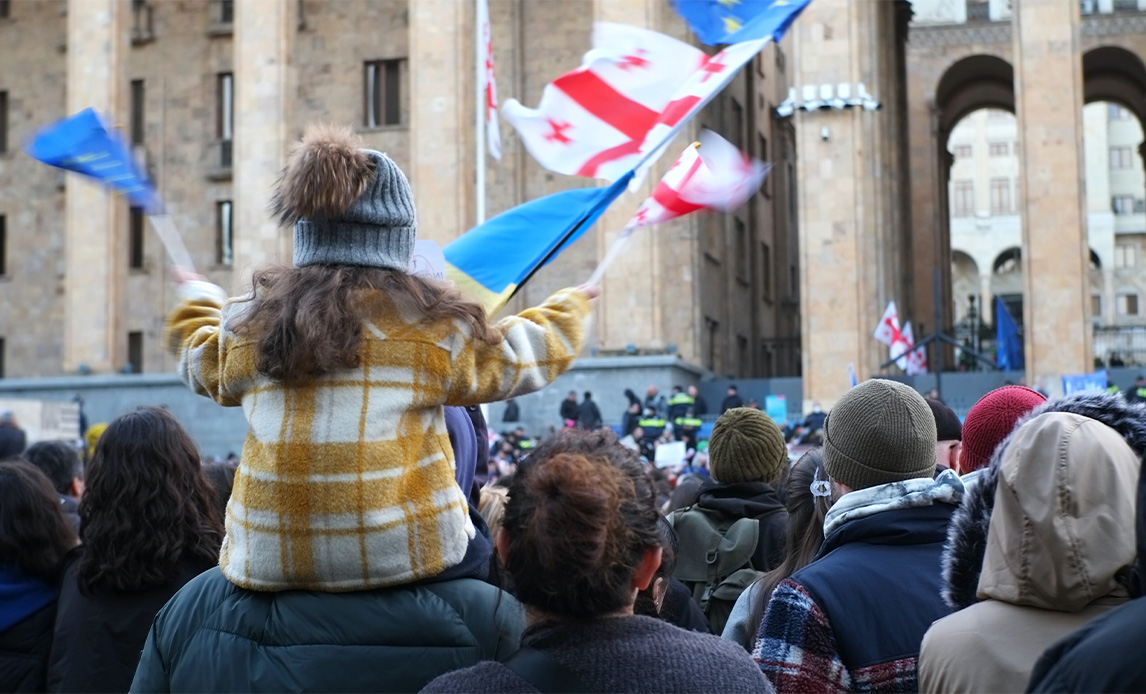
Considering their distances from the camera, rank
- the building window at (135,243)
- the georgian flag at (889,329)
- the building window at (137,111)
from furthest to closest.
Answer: the building window at (135,243) < the building window at (137,111) < the georgian flag at (889,329)

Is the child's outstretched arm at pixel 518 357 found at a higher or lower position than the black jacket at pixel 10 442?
higher

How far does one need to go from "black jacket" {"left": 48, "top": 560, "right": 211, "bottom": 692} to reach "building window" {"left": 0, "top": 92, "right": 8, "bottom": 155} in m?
38.8

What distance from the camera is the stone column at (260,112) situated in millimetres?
32219

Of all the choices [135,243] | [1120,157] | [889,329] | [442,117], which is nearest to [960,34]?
[442,117]

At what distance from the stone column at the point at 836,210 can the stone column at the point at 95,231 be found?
16.9 metres

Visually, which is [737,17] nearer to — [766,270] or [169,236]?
[169,236]

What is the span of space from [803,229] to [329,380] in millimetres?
25783

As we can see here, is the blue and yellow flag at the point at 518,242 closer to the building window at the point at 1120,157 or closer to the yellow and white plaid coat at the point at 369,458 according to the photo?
the yellow and white plaid coat at the point at 369,458

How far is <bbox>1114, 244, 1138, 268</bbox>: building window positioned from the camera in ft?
242

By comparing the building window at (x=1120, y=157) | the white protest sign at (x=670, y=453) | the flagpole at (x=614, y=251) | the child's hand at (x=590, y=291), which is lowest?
the white protest sign at (x=670, y=453)

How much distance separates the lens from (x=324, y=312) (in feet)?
10.6

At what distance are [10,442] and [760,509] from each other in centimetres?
501

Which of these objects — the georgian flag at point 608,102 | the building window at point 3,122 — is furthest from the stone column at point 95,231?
the georgian flag at point 608,102

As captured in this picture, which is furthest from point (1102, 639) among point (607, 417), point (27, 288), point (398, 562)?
point (27, 288)
